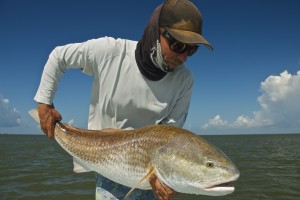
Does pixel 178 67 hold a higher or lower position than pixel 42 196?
higher

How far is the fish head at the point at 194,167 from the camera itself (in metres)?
2.92

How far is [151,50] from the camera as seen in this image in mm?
3473

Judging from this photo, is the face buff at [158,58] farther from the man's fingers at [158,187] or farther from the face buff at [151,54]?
the man's fingers at [158,187]

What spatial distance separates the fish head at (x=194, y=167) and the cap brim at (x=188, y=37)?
0.91 meters

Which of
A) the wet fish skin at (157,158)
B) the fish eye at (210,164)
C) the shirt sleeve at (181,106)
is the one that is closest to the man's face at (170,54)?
the shirt sleeve at (181,106)

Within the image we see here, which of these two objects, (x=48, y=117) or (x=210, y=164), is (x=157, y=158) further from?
(x=48, y=117)

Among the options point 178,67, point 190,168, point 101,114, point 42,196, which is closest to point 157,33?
point 178,67

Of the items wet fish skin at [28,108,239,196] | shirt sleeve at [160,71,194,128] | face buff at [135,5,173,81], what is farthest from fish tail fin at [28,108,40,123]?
shirt sleeve at [160,71,194,128]

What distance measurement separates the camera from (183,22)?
330 cm

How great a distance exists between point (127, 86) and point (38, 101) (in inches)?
40.2

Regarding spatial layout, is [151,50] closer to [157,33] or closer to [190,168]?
[157,33]

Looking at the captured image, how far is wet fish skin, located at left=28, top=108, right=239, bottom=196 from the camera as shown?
297 cm

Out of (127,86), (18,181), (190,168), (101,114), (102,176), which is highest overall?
(127,86)

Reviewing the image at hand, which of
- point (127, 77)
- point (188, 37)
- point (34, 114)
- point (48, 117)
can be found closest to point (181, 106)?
point (127, 77)
